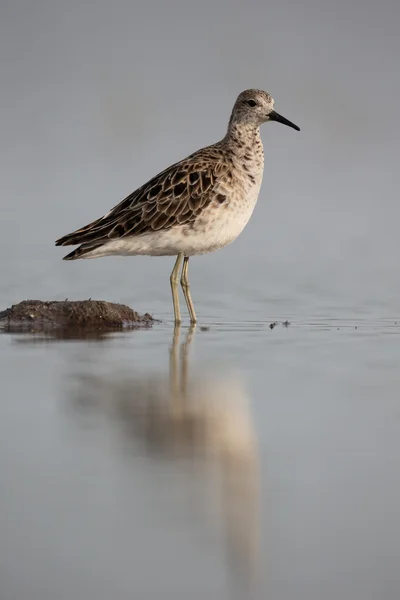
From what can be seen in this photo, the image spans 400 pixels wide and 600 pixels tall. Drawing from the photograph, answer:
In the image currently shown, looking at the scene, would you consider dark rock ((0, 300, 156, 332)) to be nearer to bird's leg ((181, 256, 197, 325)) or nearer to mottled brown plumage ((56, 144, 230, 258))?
bird's leg ((181, 256, 197, 325))

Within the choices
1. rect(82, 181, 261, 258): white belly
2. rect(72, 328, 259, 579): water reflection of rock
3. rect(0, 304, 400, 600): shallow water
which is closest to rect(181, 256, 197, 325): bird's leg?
rect(82, 181, 261, 258): white belly

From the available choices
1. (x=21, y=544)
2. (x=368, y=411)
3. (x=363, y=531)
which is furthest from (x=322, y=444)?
(x=21, y=544)

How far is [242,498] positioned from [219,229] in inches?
269

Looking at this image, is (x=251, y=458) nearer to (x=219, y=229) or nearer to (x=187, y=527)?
(x=187, y=527)

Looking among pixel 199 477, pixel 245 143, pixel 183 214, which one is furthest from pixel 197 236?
pixel 199 477

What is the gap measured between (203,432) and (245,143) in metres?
6.72

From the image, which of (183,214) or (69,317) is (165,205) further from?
(69,317)

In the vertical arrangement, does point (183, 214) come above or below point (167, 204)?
below

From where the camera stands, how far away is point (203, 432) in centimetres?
536

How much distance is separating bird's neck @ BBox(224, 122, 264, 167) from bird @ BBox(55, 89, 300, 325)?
0.01m

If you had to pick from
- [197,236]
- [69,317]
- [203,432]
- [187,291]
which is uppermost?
[197,236]

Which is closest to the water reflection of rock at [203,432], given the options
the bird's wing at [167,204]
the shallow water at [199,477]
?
the shallow water at [199,477]

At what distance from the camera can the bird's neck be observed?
11.5 m

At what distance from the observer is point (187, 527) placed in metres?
3.89
